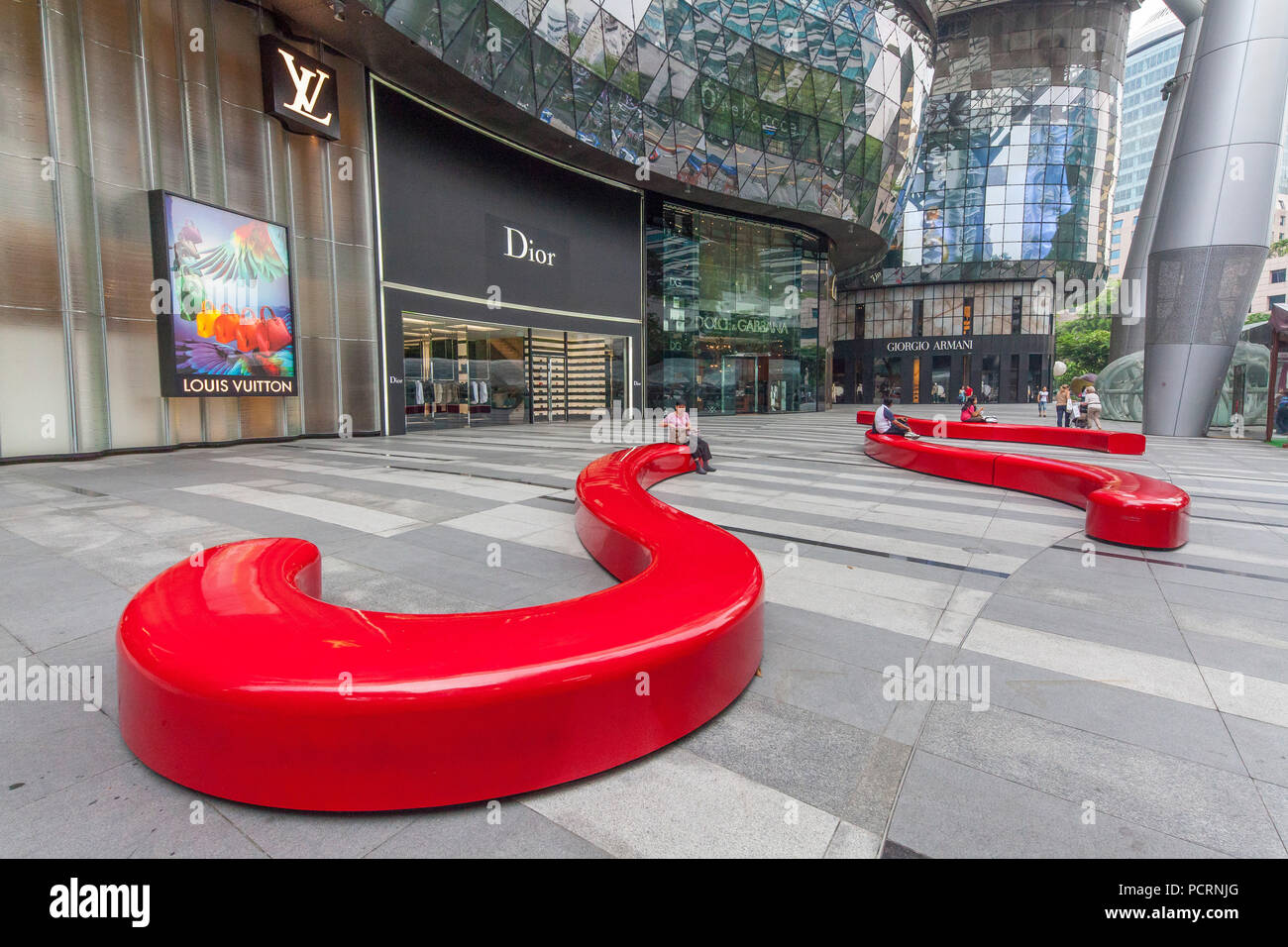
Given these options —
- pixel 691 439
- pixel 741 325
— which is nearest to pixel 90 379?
pixel 691 439

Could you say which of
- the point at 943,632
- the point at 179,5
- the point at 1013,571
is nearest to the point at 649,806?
the point at 943,632

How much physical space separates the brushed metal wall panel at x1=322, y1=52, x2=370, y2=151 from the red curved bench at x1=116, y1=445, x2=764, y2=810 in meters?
18.3

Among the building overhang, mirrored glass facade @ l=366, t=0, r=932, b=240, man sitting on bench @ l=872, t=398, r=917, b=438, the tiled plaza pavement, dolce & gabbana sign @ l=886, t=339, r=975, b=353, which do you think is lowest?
the tiled plaza pavement

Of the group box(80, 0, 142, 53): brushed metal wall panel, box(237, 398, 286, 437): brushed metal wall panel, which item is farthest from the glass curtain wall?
box(80, 0, 142, 53): brushed metal wall panel

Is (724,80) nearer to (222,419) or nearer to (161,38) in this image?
(161,38)

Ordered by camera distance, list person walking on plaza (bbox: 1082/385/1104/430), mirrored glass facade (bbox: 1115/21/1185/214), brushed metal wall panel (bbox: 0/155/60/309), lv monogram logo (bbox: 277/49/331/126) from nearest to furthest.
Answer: brushed metal wall panel (bbox: 0/155/60/309) → lv monogram logo (bbox: 277/49/331/126) → person walking on plaza (bbox: 1082/385/1104/430) → mirrored glass facade (bbox: 1115/21/1185/214)

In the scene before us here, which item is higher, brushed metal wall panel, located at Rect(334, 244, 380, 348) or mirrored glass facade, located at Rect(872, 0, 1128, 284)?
mirrored glass facade, located at Rect(872, 0, 1128, 284)

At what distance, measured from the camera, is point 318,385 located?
56.5ft

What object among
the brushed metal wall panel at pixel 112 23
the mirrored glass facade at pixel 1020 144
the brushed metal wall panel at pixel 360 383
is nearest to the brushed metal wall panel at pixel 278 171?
the brushed metal wall panel at pixel 112 23

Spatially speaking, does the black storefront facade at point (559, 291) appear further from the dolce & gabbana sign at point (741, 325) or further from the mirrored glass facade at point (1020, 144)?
the mirrored glass facade at point (1020, 144)

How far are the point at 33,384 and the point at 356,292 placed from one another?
7.75 meters

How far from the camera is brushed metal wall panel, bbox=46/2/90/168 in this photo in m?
11.7

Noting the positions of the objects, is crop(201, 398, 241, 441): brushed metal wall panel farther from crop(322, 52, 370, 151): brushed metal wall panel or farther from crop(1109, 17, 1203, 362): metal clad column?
crop(1109, 17, 1203, 362): metal clad column

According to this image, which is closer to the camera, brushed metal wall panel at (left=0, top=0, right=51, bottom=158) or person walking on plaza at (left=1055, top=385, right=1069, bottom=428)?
brushed metal wall panel at (left=0, top=0, right=51, bottom=158)
